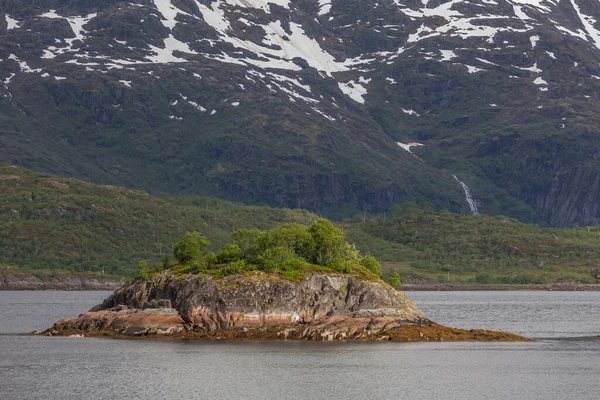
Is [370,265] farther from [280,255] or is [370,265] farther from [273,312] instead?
[273,312]

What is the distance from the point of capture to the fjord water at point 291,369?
98.1 metres

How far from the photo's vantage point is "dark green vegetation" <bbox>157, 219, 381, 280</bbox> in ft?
453

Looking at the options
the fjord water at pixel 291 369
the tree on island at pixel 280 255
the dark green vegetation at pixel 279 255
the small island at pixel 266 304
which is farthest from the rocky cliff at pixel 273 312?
the fjord water at pixel 291 369

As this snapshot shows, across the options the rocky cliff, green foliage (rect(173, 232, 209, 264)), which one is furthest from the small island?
green foliage (rect(173, 232, 209, 264))

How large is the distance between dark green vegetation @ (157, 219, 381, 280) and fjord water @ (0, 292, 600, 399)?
12.6 metres

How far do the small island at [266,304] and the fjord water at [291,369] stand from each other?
13.9 ft

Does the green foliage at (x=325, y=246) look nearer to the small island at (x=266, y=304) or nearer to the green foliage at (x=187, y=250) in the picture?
the small island at (x=266, y=304)

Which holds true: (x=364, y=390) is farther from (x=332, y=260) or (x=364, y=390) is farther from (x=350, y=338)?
(x=332, y=260)

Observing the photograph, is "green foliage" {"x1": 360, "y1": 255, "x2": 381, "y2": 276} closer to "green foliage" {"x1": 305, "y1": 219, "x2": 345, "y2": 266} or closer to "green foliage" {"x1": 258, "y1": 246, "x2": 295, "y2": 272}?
"green foliage" {"x1": 305, "y1": 219, "x2": 345, "y2": 266}

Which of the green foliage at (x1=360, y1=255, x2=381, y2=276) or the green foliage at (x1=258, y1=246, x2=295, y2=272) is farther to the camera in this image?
the green foliage at (x1=360, y1=255, x2=381, y2=276)

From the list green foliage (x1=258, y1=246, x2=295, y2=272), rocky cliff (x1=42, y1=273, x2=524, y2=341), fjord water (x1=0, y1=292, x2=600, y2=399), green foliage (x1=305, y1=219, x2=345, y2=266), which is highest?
green foliage (x1=305, y1=219, x2=345, y2=266)

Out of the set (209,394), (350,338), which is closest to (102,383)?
(209,394)

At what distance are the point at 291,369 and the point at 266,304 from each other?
23110 millimetres

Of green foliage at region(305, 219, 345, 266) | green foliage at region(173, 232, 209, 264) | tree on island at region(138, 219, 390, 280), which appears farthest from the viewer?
green foliage at region(173, 232, 209, 264)
